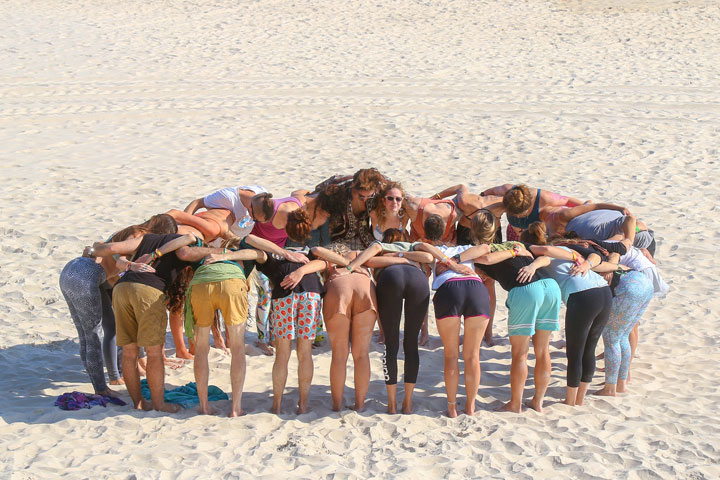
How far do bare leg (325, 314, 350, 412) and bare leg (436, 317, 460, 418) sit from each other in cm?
71

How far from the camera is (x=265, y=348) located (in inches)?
300

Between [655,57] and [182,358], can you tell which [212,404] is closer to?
[182,358]

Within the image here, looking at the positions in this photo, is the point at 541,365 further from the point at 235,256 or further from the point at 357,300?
the point at 235,256

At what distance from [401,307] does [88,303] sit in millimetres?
2453

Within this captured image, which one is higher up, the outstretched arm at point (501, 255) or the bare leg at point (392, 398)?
the outstretched arm at point (501, 255)

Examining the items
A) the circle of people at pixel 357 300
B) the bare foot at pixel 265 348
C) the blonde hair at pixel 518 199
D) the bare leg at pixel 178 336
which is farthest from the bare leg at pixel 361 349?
the bare leg at pixel 178 336

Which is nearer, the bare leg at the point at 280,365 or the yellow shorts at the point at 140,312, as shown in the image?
the yellow shorts at the point at 140,312

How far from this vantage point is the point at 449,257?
20.2 feet

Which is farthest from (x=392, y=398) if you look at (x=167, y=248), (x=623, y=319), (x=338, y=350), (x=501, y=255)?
(x=167, y=248)

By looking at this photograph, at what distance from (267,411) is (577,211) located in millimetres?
3415

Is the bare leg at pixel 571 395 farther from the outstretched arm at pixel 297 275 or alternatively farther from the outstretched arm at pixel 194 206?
the outstretched arm at pixel 194 206

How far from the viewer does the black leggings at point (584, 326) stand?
6090mm

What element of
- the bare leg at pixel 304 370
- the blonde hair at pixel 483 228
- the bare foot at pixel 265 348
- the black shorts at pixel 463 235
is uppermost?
the blonde hair at pixel 483 228

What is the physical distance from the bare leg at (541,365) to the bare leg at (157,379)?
2.81 meters
